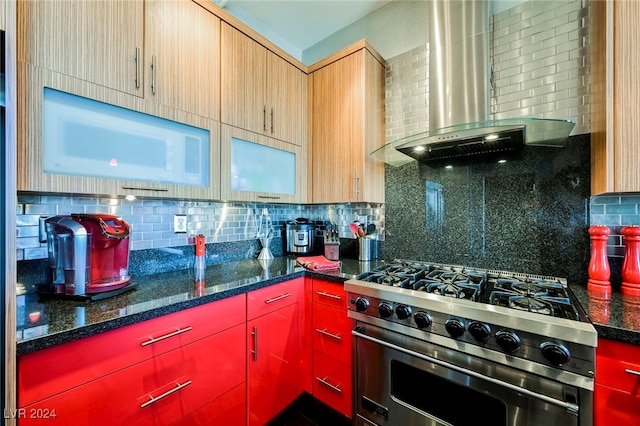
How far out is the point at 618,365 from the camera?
840mm

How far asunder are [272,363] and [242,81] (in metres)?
1.74

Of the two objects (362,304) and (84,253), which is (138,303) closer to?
(84,253)

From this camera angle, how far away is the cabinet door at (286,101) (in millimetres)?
1899

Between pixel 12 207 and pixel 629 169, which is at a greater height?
pixel 629 169

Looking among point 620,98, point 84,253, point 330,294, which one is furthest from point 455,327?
point 84,253

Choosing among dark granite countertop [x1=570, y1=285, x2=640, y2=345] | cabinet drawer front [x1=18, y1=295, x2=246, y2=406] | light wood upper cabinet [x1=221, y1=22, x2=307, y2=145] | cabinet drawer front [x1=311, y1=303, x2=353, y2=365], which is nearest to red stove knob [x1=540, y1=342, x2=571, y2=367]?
dark granite countertop [x1=570, y1=285, x2=640, y2=345]

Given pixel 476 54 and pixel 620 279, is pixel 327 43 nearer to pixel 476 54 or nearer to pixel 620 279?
pixel 476 54

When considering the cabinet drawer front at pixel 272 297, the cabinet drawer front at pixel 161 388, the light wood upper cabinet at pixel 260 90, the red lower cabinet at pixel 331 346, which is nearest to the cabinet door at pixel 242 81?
the light wood upper cabinet at pixel 260 90

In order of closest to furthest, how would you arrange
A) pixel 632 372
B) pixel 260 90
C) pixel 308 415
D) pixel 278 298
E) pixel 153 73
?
pixel 632 372 → pixel 153 73 → pixel 278 298 → pixel 308 415 → pixel 260 90

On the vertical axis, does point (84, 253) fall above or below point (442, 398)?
above

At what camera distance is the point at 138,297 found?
1.13m

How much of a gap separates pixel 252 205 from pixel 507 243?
1.82 meters

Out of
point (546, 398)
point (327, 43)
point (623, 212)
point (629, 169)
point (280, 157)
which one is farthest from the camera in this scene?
point (327, 43)

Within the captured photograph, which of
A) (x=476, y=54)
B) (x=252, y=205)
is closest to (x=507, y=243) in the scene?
(x=476, y=54)
